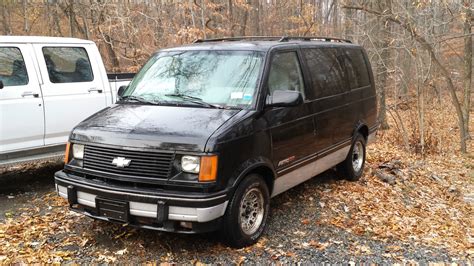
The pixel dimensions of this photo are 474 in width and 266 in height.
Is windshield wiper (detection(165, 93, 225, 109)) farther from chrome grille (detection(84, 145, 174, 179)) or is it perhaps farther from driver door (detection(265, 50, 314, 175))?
chrome grille (detection(84, 145, 174, 179))

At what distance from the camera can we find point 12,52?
20.4ft

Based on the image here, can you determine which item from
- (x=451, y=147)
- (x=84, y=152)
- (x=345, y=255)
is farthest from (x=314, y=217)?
(x=451, y=147)

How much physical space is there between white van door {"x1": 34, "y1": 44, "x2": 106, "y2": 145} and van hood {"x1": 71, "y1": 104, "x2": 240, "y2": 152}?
2.01 meters

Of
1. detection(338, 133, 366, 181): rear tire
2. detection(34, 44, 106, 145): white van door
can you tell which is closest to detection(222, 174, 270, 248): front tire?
detection(338, 133, 366, 181): rear tire

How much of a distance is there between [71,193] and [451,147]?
11.7 m

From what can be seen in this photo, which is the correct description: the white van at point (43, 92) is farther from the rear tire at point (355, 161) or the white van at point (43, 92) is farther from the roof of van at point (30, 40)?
the rear tire at point (355, 161)

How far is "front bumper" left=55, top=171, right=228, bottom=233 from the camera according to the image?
156 inches

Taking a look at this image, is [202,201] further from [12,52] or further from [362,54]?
[362,54]

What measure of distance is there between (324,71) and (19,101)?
14.1ft

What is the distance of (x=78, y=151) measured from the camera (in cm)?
459

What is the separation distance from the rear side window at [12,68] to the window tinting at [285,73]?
12.0ft

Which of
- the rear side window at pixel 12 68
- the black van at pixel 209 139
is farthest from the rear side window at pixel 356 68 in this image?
the rear side window at pixel 12 68

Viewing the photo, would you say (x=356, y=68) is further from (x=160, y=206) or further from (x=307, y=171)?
(x=160, y=206)

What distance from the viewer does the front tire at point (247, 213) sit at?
14.1 feet
